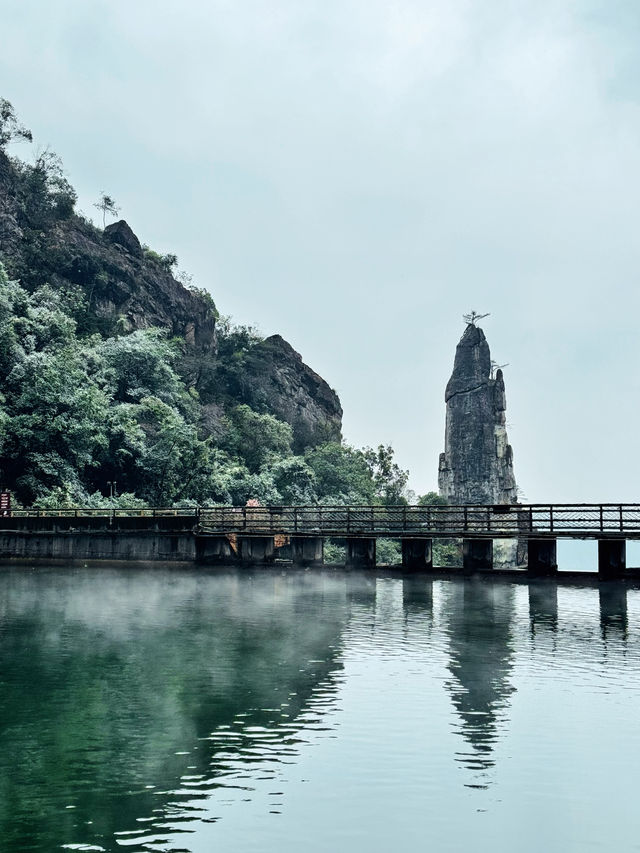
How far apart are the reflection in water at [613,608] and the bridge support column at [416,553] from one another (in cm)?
923

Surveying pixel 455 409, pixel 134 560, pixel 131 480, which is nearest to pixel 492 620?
pixel 134 560

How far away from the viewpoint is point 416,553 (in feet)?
167

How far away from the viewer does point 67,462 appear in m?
74.0

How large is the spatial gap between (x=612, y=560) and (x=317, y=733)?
31.2 meters

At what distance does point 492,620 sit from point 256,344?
105m

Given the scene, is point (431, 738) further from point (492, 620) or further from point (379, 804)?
point (492, 620)

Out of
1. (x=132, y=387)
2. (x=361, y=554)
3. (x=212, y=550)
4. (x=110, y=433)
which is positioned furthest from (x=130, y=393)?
(x=361, y=554)

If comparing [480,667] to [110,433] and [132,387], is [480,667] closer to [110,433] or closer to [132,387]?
[110,433]

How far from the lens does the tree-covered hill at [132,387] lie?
241 ft

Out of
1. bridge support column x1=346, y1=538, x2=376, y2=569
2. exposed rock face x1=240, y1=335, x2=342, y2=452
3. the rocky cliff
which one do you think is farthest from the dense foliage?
bridge support column x1=346, y1=538, x2=376, y2=569

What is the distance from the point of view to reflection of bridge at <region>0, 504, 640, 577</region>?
46.8 metres

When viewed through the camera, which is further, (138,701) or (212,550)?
(212,550)

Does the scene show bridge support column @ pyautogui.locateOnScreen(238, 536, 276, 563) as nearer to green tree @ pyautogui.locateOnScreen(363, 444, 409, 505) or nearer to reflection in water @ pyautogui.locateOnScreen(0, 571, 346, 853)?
reflection in water @ pyautogui.locateOnScreen(0, 571, 346, 853)

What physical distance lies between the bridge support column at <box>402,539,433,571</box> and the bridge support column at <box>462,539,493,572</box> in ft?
6.37
